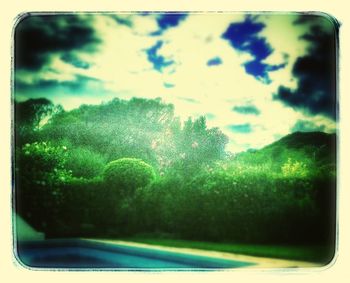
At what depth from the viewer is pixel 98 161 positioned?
15.0 feet

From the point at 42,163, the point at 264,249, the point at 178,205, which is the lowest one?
the point at 264,249

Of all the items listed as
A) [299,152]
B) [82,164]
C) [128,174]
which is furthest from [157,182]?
[299,152]

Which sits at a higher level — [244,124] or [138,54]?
[138,54]

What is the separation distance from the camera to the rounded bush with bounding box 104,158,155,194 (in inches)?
178

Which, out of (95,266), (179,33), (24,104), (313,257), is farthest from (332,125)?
(24,104)

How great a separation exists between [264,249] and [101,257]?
2407 mm

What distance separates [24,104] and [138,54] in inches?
72.0

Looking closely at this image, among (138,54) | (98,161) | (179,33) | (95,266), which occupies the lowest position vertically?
(95,266)

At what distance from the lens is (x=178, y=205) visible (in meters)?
4.52

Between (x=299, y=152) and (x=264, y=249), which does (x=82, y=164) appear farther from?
(x=299, y=152)

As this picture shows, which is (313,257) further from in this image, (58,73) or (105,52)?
(58,73)

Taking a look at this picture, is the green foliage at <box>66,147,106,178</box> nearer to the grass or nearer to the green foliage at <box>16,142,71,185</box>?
the green foliage at <box>16,142,71,185</box>

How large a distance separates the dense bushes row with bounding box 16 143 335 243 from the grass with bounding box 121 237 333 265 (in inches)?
3.7

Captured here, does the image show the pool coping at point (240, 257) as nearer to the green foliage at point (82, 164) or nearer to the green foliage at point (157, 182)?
the green foliage at point (157, 182)
